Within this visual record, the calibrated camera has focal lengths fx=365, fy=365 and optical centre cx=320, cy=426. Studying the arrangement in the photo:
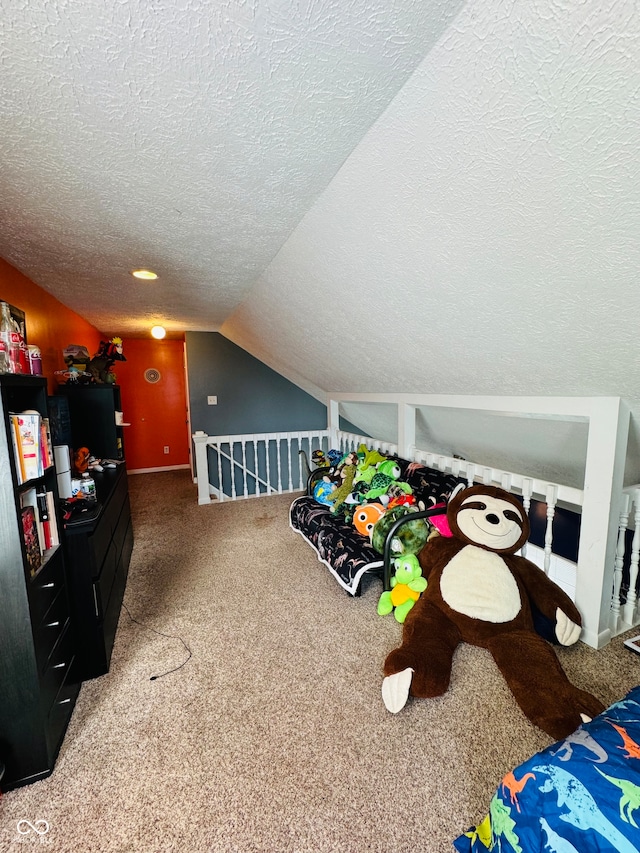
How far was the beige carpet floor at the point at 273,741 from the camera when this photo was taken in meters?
1.10

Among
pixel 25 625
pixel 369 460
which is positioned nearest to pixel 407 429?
pixel 369 460

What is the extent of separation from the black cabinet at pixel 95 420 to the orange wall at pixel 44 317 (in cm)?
21

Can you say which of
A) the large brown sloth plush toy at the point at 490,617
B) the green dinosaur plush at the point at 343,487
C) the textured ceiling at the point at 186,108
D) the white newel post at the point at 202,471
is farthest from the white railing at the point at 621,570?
the white newel post at the point at 202,471

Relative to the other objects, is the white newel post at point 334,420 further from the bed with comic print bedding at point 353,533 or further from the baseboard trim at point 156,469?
the baseboard trim at point 156,469

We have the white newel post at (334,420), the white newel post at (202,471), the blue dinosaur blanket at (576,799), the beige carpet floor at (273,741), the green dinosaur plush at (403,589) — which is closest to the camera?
the blue dinosaur blanket at (576,799)

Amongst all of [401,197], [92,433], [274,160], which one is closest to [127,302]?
[92,433]

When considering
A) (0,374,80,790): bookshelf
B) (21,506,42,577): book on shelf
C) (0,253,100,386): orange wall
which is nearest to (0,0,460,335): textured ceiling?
(0,253,100,386): orange wall

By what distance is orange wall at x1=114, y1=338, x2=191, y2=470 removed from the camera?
18.7 feet

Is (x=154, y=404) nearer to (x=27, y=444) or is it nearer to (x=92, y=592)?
(x=92, y=592)

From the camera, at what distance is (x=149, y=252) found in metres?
2.04

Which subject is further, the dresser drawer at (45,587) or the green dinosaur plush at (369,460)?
the green dinosaur plush at (369,460)

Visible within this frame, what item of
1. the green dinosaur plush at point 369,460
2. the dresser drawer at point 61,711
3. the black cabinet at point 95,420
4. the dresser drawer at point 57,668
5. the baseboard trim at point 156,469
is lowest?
the baseboard trim at point 156,469

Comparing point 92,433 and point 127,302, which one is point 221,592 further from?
point 127,302

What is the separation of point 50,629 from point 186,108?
182cm
